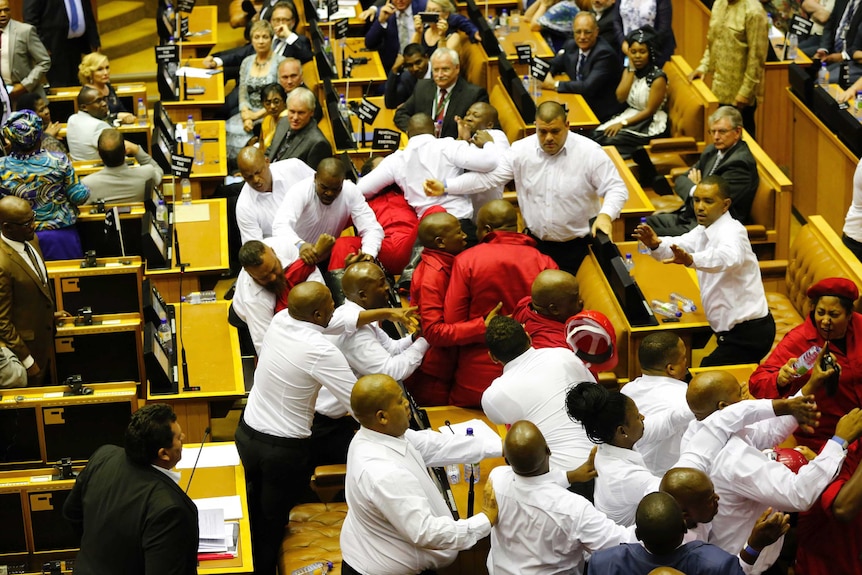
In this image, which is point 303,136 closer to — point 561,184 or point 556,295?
point 561,184

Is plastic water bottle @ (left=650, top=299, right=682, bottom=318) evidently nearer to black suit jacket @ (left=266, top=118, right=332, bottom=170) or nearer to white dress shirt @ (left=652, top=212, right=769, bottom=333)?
white dress shirt @ (left=652, top=212, right=769, bottom=333)

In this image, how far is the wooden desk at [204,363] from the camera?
18.6ft

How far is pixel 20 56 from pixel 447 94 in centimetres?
344

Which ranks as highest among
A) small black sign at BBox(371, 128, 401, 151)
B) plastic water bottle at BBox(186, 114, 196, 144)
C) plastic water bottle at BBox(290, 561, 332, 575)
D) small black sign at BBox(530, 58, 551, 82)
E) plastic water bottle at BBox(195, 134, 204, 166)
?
small black sign at BBox(530, 58, 551, 82)

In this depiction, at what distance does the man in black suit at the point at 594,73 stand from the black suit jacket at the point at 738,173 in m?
1.51

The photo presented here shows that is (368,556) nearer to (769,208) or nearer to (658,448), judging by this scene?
(658,448)

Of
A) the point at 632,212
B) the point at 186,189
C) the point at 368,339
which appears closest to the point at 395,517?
the point at 368,339

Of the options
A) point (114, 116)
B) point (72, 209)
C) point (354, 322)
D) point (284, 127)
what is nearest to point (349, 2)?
point (114, 116)

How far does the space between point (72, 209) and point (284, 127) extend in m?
1.43

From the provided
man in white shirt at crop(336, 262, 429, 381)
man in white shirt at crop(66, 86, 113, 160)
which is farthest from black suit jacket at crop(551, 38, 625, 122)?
man in white shirt at crop(336, 262, 429, 381)

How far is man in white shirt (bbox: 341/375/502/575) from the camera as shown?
3.99m

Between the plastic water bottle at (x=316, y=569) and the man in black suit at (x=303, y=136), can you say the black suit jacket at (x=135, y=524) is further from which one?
the man in black suit at (x=303, y=136)

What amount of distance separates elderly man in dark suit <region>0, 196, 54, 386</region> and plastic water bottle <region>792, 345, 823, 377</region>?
3488mm

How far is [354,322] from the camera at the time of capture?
16.8 ft
